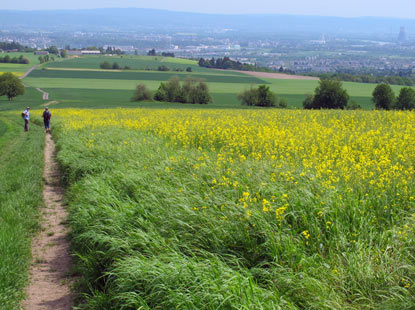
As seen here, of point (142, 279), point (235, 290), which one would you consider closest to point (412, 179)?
point (235, 290)

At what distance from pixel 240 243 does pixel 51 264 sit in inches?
121

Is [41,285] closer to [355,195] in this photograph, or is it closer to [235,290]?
[235,290]

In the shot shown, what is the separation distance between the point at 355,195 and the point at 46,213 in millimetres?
6222

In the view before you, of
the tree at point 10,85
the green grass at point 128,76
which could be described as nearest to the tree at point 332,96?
the green grass at point 128,76

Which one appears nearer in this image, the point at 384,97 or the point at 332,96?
the point at 384,97

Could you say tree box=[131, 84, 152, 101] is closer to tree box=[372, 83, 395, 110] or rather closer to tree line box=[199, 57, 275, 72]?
tree box=[372, 83, 395, 110]

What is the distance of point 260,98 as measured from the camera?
73.2m

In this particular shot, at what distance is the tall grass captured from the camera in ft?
14.9

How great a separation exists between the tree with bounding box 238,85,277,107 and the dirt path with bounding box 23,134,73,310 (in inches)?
2507

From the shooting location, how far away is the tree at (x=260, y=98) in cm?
7244

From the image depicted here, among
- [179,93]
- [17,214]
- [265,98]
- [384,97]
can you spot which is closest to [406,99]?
[384,97]

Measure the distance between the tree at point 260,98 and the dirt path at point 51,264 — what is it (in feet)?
209

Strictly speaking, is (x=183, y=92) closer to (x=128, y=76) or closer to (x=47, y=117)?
(x=128, y=76)

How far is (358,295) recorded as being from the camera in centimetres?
454
